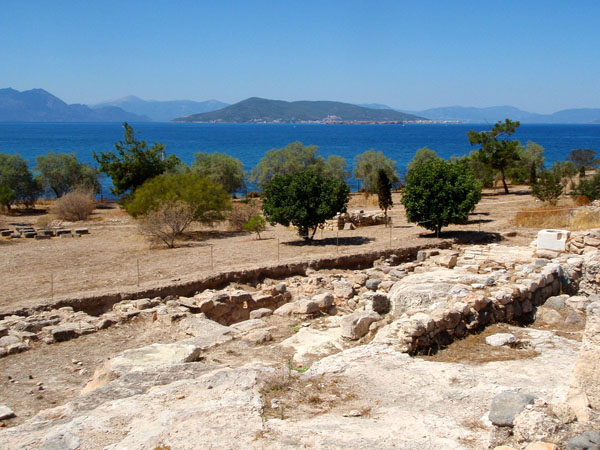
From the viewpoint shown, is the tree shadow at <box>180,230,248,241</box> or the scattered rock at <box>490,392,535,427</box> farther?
the tree shadow at <box>180,230,248,241</box>

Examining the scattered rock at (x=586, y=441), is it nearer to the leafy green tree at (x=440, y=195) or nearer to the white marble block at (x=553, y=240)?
the white marble block at (x=553, y=240)

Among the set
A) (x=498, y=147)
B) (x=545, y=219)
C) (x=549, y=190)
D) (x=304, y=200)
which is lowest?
(x=545, y=219)

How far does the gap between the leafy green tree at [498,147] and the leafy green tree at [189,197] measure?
70.7 feet

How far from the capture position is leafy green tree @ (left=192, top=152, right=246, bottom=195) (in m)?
47.2

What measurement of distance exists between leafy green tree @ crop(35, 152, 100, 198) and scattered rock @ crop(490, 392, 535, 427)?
44892mm

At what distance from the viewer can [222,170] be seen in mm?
47500

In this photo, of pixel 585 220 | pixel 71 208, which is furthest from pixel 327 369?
pixel 71 208

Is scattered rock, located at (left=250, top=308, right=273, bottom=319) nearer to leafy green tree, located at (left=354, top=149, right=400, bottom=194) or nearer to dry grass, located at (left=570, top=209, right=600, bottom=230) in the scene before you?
dry grass, located at (left=570, top=209, right=600, bottom=230)

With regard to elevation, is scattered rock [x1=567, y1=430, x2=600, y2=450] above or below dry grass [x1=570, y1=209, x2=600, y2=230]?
above

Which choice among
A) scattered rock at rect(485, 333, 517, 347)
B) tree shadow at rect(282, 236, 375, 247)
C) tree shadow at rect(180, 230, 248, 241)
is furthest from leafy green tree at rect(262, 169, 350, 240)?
scattered rock at rect(485, 333, 517, 347)

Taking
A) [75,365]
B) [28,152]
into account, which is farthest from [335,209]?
[28,152]

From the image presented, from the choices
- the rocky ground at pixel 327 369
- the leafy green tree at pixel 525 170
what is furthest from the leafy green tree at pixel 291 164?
the rocky ground at pixel 327 369

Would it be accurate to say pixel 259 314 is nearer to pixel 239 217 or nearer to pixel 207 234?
pixel 207 234

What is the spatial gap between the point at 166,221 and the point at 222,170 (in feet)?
78.8
